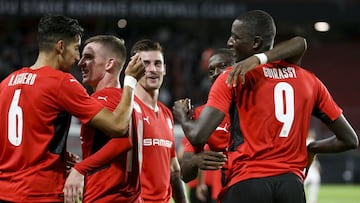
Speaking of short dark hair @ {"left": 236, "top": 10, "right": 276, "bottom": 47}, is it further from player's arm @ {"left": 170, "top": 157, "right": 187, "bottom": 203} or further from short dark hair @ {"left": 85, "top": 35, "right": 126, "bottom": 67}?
player's arm @ {"left": 170, "top": 157, "right": 187, "bottom": 203}

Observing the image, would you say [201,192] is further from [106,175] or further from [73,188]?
[73,188]

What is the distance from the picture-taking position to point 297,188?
514cm

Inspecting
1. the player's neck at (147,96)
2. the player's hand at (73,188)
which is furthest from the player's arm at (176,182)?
the player's hand at (73,188)

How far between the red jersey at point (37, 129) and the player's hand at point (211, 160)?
0.84 metres

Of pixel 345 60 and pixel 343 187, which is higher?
pixel 345 60

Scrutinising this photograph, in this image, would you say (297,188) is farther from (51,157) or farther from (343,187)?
(343,187)

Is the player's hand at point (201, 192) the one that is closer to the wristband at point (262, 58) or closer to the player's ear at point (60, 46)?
the player's ear at point (60, 46)

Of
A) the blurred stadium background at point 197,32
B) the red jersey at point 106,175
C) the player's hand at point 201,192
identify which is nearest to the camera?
the red jersey at point 106,175

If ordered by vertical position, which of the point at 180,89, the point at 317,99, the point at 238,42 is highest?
the point at 238,42

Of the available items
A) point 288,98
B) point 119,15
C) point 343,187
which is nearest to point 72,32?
point 288,98

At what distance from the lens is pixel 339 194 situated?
21.2m

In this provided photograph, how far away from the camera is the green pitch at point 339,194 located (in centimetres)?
1921

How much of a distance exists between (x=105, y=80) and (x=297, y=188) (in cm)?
172

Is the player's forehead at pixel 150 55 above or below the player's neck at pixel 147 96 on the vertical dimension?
above
